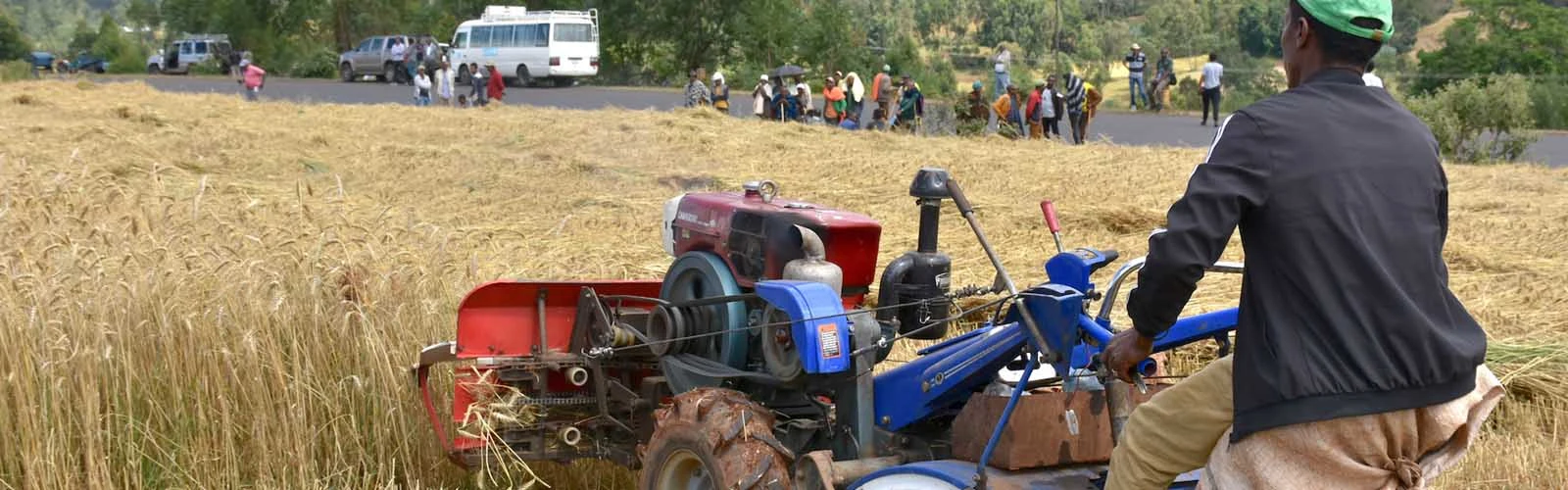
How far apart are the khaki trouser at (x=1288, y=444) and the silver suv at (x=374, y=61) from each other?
42851mm

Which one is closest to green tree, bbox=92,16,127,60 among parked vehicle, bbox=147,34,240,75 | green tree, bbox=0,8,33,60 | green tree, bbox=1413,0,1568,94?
green tree, bbox=0,8,33,60

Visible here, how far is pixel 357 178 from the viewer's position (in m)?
13.4

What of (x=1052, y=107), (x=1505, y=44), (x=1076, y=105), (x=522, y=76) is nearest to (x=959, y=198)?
(x=1076, y=105)

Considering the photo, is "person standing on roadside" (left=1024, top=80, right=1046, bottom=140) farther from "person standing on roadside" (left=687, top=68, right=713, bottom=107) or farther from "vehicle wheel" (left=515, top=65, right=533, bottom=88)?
"vehicle wheel" (left=515, top=65, right=533, bottom=88)

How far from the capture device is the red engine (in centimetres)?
498

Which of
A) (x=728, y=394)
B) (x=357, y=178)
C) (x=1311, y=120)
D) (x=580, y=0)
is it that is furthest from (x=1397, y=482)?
(x=580, y=0)

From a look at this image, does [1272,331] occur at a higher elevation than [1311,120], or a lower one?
lower

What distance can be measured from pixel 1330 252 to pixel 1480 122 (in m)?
20.1

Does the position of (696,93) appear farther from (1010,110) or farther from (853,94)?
(1010,110)

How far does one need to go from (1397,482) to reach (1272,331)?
1.30 feet

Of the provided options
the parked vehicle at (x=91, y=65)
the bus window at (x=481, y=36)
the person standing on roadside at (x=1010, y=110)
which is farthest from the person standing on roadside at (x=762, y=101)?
the parked vehicle at (x=91, y=65)

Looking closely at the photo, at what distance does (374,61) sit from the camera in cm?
4572

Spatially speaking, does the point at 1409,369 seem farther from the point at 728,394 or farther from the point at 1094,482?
the point at 728,394

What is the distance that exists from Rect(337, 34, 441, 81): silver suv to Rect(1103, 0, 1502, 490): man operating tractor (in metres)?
43.1
